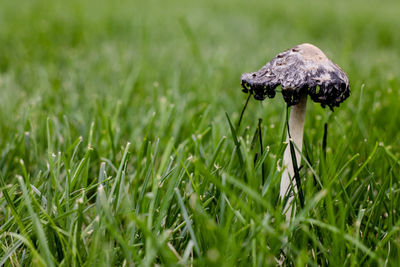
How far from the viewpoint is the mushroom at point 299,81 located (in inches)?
45.5

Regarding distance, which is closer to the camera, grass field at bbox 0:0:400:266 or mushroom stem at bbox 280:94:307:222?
grass field at bbox 0:0:400:266

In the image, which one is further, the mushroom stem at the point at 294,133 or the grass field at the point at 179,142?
the mushroom stem at the point at 294,133

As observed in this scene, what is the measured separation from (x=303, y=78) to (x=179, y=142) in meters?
1.04

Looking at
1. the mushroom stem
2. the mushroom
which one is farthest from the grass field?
the mushroom

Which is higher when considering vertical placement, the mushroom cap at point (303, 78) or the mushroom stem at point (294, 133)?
the mushroom cap at point (303, 78)

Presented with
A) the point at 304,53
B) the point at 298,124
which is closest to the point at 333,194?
the point at 298,124

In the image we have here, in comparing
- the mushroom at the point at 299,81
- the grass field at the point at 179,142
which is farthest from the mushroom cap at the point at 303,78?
the grass field at the point at 179,142

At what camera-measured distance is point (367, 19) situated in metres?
6.48

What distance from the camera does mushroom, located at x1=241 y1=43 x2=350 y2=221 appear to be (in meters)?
1.16

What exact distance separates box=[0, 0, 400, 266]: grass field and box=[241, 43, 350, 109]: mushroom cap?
230mm

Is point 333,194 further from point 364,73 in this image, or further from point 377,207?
point 364,73

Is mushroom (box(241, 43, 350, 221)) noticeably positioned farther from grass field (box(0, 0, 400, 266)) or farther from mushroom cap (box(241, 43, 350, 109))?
grass field (box(0, 0, 400, 266))

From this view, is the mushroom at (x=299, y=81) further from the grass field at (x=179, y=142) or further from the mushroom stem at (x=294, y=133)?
the grass field at (x=179, y=142)

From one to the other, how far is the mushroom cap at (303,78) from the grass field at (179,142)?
0.76 feet
